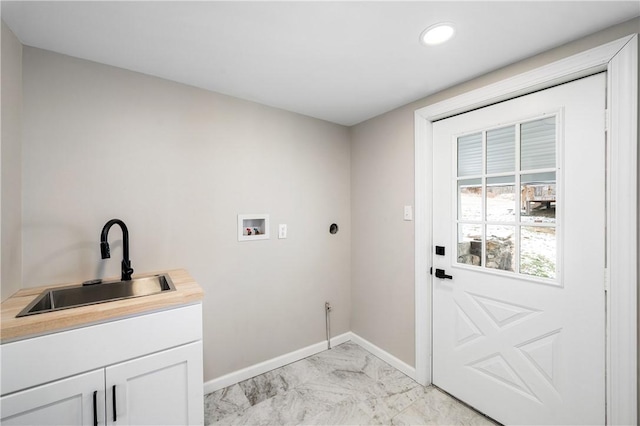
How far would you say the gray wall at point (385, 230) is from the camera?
2.22 metres

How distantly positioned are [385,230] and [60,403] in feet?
7.22

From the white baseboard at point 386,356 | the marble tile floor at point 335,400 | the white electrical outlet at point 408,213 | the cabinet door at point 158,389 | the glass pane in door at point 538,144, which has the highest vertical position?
the glass pane in door at point 538,144

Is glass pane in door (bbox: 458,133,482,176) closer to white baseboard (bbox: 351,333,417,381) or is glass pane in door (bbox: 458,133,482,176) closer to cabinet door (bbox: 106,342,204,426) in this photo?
white baseboard (bbox: 351,333,417,381)

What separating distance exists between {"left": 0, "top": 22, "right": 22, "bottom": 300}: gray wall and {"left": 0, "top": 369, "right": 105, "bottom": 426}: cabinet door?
1.66 ft

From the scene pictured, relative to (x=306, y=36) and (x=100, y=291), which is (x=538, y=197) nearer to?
(x=306, y=36)

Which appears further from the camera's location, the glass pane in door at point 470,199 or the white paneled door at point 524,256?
the glass pane in door at point 470,199

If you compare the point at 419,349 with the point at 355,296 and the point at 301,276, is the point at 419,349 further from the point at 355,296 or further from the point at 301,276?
the point at 301,276

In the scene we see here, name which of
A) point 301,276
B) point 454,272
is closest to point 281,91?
point 301,276

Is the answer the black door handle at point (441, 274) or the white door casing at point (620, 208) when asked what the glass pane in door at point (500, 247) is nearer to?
the black door handle at point (441, 274)

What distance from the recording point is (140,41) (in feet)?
4.73

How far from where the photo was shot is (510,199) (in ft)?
5.51

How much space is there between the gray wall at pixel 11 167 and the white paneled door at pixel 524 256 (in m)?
2.49

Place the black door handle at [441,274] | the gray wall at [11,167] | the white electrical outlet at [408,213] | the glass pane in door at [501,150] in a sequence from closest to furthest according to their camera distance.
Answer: the gray wall at [11,167], the glass pane in door at [501,150], the black door handle at [441,274], the white electrical outlet at [408,213]

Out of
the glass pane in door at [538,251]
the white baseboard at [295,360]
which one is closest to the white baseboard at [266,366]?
the white baseboard at [295,360]
